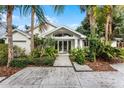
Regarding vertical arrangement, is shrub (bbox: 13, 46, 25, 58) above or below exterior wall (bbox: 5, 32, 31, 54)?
below

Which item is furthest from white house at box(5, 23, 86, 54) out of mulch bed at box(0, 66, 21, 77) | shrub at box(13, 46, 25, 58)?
mulch bed at box(0, 66, 21, 77)

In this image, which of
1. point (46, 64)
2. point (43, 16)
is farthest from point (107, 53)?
point (43, 16)

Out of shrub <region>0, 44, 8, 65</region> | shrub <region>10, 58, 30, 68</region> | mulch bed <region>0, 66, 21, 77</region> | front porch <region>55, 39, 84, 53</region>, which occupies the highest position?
front porch <region>55, 39, 84, 53</region>

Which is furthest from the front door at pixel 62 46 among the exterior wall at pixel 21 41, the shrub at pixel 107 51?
the shrub at pixel 107 51

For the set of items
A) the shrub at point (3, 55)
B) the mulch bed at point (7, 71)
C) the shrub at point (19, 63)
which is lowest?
the mulch bed at point (7, 71)

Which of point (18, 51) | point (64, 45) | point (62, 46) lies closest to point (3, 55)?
point (18, 51)

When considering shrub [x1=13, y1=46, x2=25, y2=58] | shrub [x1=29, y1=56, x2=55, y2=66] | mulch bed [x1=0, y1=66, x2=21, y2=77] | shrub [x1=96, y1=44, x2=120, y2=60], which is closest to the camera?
mulch bed [x1=0, y1=66, x2=21, y2=77]

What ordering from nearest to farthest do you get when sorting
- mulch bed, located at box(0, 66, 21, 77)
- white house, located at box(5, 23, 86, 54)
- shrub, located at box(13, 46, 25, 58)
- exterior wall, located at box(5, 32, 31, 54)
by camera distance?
mulch bed, located at box(0, 66, 21, 77), shrub, located at box(13, 46, 25, 58), exterior wall, located at box(5, 32, 31, 54), white house, located at box(5, 23, 86, 54)

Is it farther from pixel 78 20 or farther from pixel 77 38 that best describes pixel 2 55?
pixel 78 20

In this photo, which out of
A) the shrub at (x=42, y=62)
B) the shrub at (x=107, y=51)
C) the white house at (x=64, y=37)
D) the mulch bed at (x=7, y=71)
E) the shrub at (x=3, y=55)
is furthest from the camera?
the white house at (x=64, y=37)

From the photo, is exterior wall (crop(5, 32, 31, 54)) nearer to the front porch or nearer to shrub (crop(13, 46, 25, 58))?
shrub (crop(13, 46, 25, 58))

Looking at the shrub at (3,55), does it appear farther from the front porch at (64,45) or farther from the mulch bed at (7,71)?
the front porch at (64,45)
